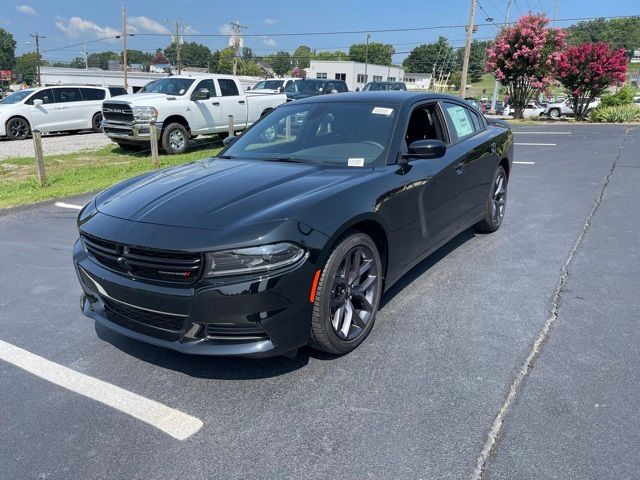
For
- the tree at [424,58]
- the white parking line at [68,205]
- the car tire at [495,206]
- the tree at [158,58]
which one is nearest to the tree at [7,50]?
the tree at [158,58]

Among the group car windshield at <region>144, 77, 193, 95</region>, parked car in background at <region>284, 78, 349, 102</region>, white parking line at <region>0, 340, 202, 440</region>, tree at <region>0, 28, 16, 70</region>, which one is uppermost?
tree at <region>0, 28, 16, 70</region>

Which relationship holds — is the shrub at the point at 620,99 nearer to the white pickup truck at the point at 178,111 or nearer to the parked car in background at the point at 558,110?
the parked car in background at the point at 558,110

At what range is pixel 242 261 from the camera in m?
2.61

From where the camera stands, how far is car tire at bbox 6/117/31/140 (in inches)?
625

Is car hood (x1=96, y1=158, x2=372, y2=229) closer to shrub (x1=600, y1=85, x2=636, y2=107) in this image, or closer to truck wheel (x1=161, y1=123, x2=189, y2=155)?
truck wheel (x1=161, y1=123, x2=189, y2=155)

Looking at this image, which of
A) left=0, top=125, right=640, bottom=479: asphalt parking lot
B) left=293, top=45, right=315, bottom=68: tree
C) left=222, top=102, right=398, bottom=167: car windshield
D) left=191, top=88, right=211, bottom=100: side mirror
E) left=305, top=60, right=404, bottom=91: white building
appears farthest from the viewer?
left=293, top=45, right=315, bottom=68: tree

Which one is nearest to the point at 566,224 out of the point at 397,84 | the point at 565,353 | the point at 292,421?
the point at 565,353

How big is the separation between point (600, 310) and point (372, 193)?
2065mm

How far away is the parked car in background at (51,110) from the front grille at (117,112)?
5364 mm

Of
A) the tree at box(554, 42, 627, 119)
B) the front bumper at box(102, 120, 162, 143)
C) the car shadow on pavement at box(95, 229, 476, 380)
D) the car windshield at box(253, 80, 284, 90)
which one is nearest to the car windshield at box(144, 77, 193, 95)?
the front bumper at box(102, 120, 162, 143)

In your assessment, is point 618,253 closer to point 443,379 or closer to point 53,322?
point 443,379

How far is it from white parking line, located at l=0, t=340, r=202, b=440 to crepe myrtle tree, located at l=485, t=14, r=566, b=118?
85.9 feet

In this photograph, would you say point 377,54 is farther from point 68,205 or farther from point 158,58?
point 68,205

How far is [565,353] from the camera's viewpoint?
321 cm
